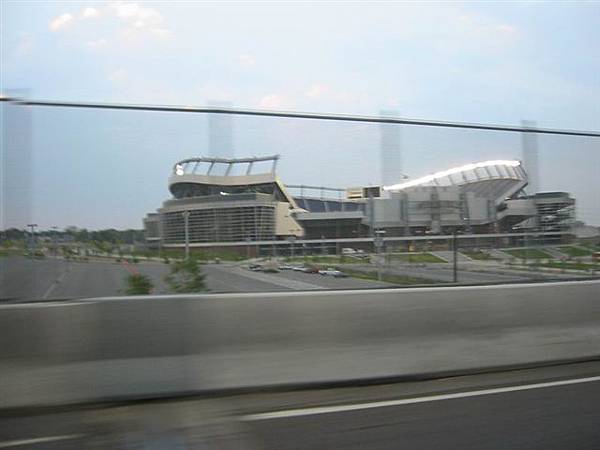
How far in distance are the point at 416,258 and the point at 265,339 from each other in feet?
7.20

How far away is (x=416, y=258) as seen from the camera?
7266mm

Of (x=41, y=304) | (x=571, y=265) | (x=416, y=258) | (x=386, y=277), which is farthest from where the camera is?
(x=571, y=265)

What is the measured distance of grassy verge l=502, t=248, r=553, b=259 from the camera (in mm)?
7984

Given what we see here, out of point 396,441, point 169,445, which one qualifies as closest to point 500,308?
point 396,441

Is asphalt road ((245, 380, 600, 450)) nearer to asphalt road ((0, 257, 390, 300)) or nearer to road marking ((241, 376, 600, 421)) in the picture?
road marking ((241, 376, 600, 421))

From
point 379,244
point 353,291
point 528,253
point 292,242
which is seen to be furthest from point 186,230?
point 528,253

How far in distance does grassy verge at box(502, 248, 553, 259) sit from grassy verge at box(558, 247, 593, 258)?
0.90 feet

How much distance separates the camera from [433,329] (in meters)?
6.73

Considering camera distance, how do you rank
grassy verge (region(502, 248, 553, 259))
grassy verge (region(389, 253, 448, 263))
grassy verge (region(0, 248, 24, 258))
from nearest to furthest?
1. grassy verge (region(0, 248, 24, 258))
2. grassy verge (region(389, 253, 448, 263))
3. grassy verge (region(502, 248, 553, 259))

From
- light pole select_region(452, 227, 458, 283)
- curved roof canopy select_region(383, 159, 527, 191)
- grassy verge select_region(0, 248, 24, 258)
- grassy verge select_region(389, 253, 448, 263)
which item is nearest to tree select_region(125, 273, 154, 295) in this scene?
grassy verge select_region(0, 248, 24, 258)

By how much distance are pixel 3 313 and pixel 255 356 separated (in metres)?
2.28

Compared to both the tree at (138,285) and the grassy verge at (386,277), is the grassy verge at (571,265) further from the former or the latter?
the tree at (138,285)

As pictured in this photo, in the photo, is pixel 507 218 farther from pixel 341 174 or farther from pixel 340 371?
pixel 340 371

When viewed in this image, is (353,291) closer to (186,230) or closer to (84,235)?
(186,230)
